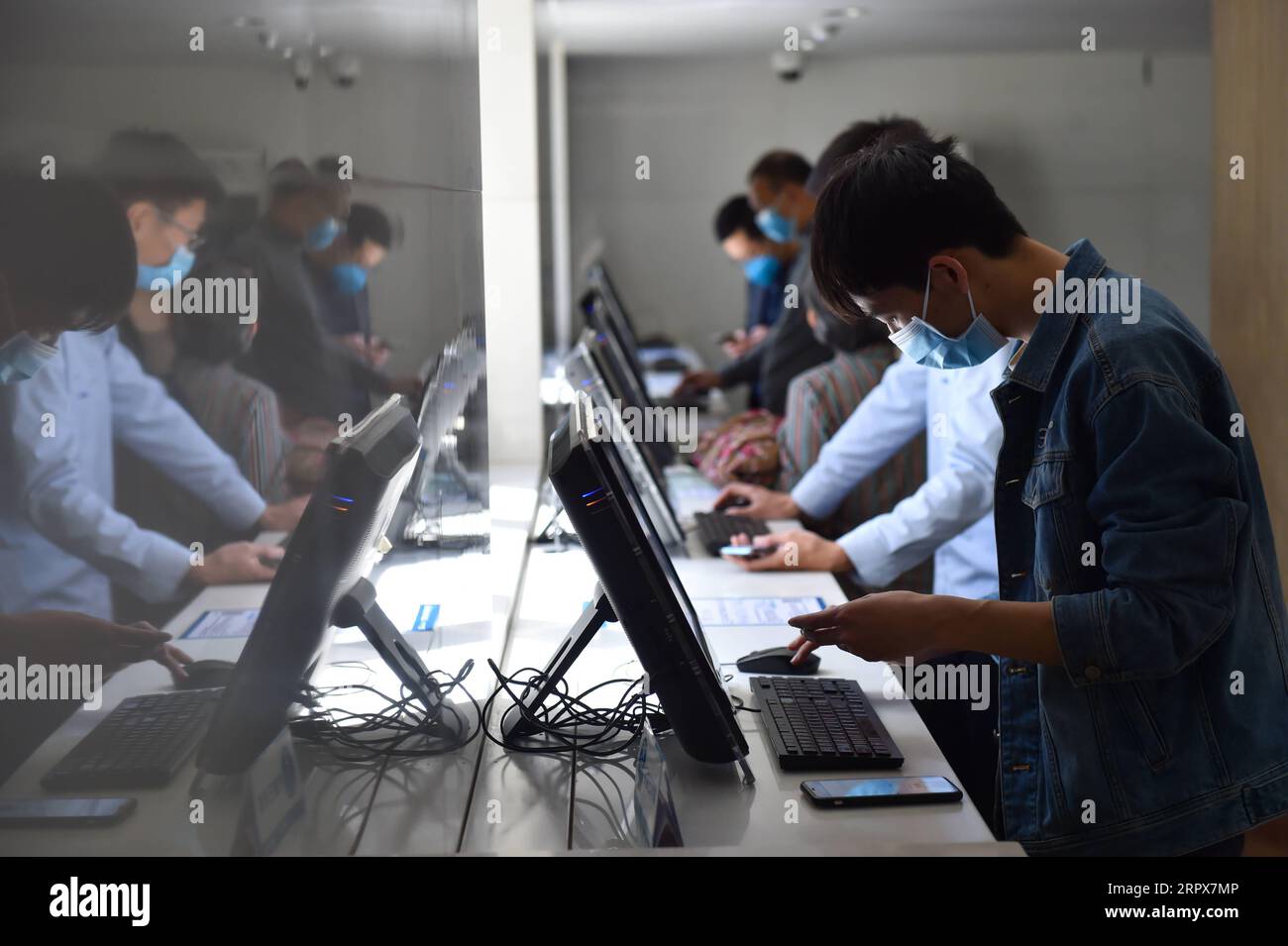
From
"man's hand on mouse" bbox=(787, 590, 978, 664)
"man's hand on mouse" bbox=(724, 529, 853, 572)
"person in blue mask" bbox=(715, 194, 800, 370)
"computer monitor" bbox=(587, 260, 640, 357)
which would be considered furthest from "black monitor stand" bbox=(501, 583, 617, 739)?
"person in blue mask" bbox=(715, 194, 800, 370)

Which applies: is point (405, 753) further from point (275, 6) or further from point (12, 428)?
point (275, 6)

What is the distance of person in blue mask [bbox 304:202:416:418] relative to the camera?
1.03m

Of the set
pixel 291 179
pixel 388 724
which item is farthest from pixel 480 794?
pixel 291 179

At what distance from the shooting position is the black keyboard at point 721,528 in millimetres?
2797

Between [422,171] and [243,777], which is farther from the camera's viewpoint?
[422,171]

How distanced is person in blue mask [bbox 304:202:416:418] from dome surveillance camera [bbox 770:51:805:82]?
7725 mm

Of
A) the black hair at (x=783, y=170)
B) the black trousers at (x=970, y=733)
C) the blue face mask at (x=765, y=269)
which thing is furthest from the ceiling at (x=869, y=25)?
the black trousers at (x=970, y=733)

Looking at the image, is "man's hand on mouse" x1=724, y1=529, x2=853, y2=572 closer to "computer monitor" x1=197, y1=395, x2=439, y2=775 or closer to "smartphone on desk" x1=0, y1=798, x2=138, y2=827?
"computer monitor" x1=197, y1=395, x2=439, y2=775

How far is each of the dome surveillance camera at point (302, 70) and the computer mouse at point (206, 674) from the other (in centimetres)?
46

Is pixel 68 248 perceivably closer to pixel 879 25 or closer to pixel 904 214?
pixel 904 214

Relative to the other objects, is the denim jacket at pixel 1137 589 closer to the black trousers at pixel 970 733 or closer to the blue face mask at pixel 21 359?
the black trousers at pixel 970 733
